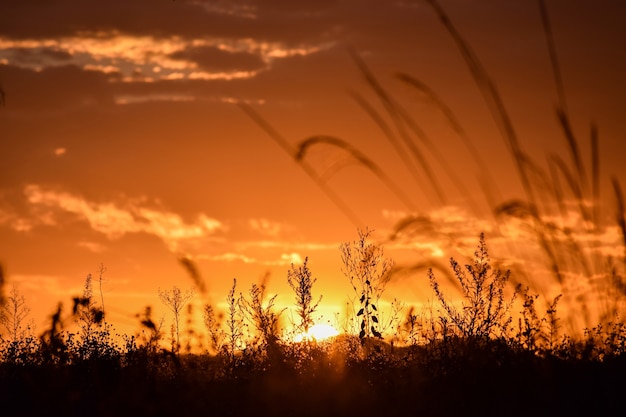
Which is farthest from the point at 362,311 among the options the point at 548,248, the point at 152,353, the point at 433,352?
the point at 548,248

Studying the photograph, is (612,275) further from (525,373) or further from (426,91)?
(426,91)

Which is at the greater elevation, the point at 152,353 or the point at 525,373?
the point at 152,353

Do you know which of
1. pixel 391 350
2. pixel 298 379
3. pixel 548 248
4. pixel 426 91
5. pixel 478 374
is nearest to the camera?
pixel 426 91

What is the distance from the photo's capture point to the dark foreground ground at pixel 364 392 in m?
4.79

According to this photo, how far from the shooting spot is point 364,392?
7301 mm

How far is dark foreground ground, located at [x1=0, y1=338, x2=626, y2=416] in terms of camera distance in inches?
189

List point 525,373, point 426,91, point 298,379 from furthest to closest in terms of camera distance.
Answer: point 298,379 → point 525,373 → point 426,91

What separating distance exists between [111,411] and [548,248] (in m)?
3.48

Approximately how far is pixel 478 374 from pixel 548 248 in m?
1.98

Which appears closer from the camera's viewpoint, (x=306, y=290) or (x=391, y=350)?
(x=391, y=350)

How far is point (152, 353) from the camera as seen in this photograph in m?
6.48

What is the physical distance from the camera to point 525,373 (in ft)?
17.0

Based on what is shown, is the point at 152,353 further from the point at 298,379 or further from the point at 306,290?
the point at 306,290

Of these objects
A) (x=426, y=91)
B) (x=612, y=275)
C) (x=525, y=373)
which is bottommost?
(x=525, y=373)
